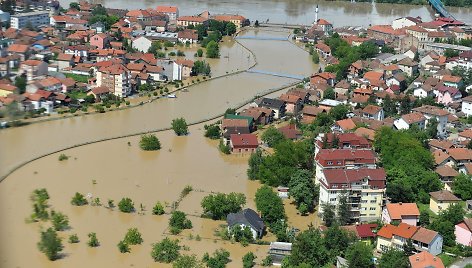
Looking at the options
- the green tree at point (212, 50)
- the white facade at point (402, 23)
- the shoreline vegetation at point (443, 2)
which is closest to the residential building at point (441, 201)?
the green tree at point (212, 50)

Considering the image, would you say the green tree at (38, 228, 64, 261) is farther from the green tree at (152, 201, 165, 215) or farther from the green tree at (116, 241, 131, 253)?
the green tree at (152, 201, 165, 215)

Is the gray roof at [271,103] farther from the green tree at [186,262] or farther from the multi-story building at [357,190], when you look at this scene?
the green tree at [186,262]

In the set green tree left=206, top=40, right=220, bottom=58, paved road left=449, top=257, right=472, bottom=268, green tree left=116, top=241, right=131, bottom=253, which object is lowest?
paved road left=449, top=257, right=472, bottom=268

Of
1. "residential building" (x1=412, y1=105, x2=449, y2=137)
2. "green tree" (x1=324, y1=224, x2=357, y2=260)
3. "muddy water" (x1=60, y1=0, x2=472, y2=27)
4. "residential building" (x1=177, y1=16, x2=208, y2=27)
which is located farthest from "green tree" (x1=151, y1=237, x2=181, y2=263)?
"muddy water" (x1=60, y1=0, x2=472, y2=27)

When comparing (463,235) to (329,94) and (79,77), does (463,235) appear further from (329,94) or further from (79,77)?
(79,77)

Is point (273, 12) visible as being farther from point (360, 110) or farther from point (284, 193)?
point (284, 193)

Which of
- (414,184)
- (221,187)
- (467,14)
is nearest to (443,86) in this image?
(414,184)
